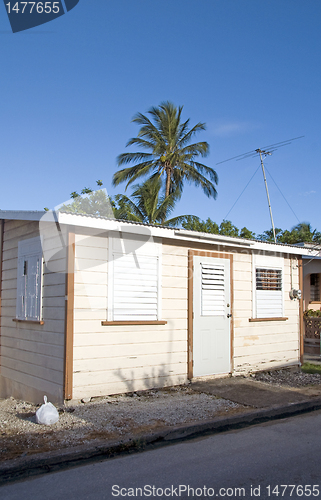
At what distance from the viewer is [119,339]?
265 inches

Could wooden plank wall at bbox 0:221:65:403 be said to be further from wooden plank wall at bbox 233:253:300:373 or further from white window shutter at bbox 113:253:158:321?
wooden plank wall at bbox 233:253:300:373

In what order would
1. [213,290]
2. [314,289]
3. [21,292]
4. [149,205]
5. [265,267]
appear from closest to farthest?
[21,292], [213,290], [265,267], [314,289], [149,205]

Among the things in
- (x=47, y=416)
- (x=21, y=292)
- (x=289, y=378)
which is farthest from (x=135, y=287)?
(x=289, y=378)

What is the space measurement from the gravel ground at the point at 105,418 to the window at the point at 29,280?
152 centimetres

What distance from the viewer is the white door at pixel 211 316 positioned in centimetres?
779

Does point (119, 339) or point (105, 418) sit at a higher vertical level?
point (119, 339)

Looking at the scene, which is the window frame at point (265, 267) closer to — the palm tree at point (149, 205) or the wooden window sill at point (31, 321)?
the wooden window sill at point (31, 321)

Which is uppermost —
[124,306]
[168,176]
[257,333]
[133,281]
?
[168,176]

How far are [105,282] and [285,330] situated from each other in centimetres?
474

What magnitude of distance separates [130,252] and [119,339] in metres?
1.44

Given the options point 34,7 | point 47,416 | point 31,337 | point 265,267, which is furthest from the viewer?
point 265,267

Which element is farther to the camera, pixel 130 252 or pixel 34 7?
pixel 34 7

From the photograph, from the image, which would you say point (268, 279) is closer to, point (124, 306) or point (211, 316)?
point (211, 316)

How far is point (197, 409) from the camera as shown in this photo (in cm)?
586
